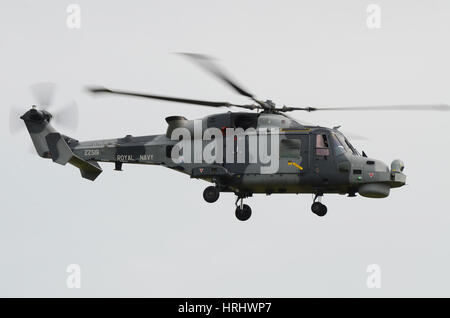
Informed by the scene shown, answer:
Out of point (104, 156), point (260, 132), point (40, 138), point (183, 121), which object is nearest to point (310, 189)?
point (260, 132)

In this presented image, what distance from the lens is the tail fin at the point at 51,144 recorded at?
27.4 m

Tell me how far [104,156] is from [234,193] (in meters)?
5.15

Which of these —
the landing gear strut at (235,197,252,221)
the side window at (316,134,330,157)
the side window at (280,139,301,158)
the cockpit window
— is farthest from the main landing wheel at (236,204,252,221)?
the cockpit window

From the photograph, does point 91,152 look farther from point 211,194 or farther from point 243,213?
point 243,213

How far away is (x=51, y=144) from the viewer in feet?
90.6

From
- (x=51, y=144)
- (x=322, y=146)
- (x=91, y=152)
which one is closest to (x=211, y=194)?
(x=322, y=146)

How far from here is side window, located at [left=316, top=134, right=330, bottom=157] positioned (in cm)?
2495

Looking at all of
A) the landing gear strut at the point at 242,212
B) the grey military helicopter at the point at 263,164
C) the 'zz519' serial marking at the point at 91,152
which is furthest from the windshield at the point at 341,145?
the 'zz519' serial marking at the point at 91,152

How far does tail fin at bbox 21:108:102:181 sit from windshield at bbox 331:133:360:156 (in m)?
8.94

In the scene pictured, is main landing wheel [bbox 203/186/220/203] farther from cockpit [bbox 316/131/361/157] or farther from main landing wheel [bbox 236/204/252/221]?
cockpit [bbox 316/131/361/157]

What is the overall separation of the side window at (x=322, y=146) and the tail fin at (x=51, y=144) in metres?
8.37

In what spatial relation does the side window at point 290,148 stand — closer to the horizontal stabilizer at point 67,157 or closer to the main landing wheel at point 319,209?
the main landing wheel at point 319,209

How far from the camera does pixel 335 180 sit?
2462 centimetres

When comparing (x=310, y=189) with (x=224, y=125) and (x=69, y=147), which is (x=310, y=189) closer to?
(x=224, y=125)
